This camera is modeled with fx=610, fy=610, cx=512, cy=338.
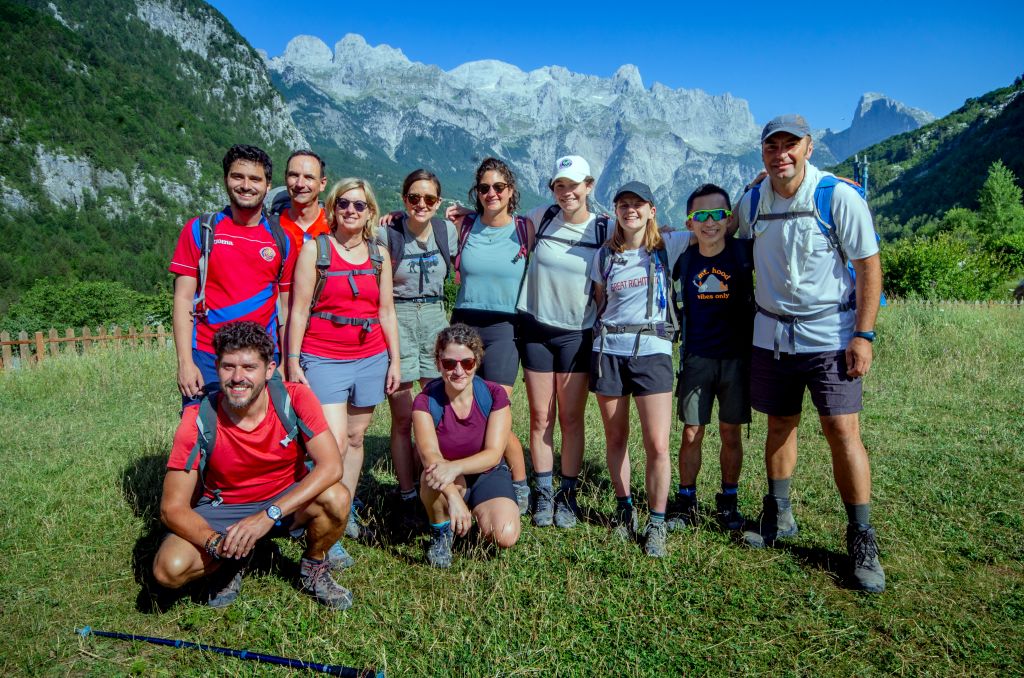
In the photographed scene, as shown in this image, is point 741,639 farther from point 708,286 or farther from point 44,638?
point 44,638

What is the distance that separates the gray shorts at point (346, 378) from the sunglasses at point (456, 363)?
0.63 meters

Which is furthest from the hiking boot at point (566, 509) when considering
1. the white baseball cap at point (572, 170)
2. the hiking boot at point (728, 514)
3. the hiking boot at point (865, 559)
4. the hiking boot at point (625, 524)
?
the white baseball cap at point (572, 170)

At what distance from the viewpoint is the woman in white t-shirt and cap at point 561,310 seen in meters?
4.40

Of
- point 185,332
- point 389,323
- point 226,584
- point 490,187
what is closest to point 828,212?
point 490,187

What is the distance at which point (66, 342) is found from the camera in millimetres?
17125

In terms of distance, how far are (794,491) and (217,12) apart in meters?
199

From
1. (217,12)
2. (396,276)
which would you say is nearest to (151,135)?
(217,12)

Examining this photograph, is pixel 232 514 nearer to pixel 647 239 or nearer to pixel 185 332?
pixel 185 332

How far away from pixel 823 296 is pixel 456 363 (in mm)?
2321

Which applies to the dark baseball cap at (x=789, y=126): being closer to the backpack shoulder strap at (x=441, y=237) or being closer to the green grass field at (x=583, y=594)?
the backpack shoulder strap at (x=441, y=237)

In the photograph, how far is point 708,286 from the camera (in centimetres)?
426

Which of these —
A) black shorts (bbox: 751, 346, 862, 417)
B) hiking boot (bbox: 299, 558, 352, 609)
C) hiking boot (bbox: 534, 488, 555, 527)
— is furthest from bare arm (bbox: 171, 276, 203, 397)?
Answer: black shorts (bbox: 751, 346, 862, 417)

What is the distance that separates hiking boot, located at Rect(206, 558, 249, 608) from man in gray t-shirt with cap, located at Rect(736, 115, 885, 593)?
361 cm

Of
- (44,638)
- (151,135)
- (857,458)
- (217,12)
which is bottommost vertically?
(44,638)
